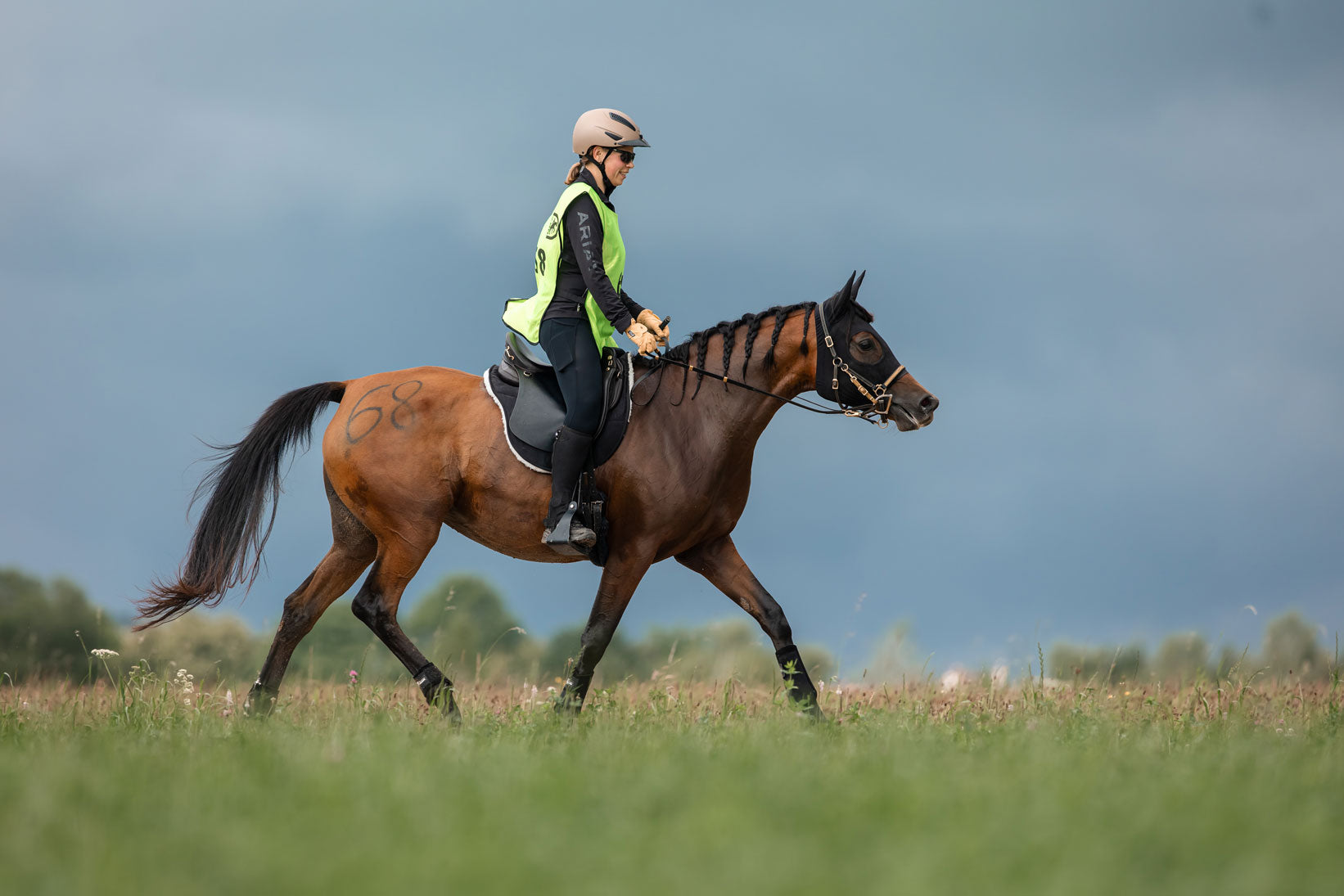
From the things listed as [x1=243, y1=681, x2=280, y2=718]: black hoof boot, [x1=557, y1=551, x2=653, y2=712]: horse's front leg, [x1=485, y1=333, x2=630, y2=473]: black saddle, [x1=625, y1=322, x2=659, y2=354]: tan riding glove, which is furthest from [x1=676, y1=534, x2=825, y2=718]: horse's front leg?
[x1=243, y1=681, x2=280, y2=718]: black hoof boot

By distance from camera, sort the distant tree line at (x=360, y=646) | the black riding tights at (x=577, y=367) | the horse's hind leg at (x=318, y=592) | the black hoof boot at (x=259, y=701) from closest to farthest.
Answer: the black riding tights at (x=577, y=367) < the black hoof boot at (x=259, y=701) < the horse's hind leg at (x=318, y=592) < the distant tree line at (x=360, y=646)

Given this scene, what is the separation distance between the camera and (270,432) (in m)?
8.50

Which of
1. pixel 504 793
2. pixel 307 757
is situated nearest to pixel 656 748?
pixel 504 793

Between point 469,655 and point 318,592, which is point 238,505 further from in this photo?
point 469,655

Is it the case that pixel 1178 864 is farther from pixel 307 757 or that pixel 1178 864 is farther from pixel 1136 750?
pixel 307 757

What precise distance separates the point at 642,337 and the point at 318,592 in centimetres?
306

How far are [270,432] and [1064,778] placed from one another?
619 centimetres

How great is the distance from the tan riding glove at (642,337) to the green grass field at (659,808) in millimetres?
2410

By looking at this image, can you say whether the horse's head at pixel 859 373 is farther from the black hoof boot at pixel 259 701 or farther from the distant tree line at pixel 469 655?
the black hoof boot at pixel 259 701

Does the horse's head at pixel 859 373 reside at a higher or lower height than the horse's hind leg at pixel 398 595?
higher

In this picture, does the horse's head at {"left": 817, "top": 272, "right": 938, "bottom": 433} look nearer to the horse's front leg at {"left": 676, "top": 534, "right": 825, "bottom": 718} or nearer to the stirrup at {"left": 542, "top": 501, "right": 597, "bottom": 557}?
the horse's front leg at {"left": 676, "top": 534, "right": 825, "bottom": 718}

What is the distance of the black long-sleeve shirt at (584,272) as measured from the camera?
7273 mm

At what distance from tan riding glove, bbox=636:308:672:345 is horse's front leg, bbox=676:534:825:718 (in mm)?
1592

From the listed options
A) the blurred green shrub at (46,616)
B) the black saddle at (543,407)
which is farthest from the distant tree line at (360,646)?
the black saddle at (543,407)
